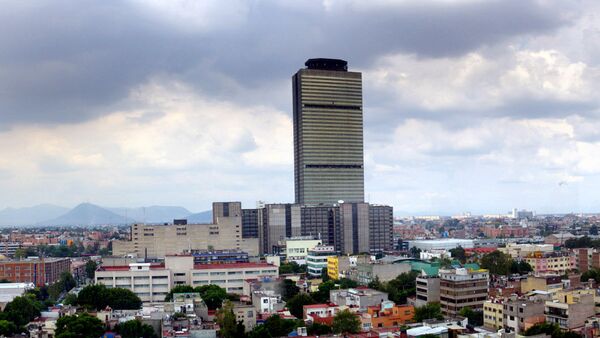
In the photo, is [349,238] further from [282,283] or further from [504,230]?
[504,230]

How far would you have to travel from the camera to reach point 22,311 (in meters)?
35.2

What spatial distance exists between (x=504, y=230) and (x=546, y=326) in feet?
314

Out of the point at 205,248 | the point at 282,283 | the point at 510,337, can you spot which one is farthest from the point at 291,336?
the point at 205,248

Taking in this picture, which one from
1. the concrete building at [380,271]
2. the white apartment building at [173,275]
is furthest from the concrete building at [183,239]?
the concrete building at [380,271]

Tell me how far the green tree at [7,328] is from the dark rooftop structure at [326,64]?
74237 millimetres

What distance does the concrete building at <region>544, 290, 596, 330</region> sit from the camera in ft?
90.0

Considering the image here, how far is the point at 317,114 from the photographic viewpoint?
317 feet

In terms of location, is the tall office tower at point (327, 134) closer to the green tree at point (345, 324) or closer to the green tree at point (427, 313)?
the green tree at point (427, 313)

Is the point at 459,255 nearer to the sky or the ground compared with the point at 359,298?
nearer to the ground

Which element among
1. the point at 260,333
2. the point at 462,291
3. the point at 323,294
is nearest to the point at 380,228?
the point at 323,294

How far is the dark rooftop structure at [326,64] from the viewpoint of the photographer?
99938 millimetres

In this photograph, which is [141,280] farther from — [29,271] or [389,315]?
[389,315]

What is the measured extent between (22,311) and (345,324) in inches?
752

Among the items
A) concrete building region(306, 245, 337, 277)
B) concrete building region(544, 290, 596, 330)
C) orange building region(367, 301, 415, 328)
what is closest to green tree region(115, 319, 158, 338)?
orange building region(367, 301, 415, 328)
